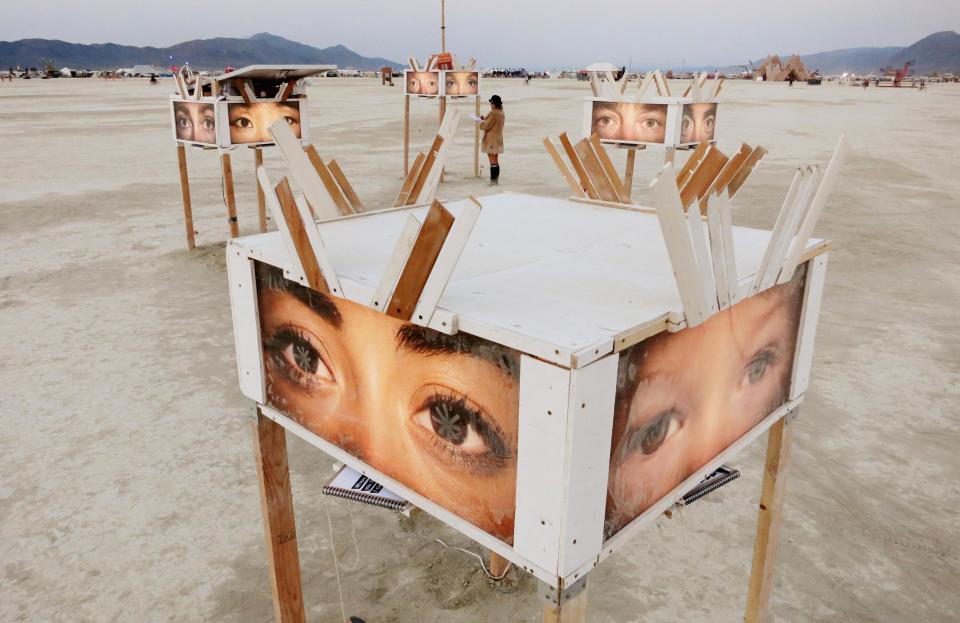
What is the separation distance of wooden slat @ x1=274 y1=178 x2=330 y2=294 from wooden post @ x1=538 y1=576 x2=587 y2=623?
100cm

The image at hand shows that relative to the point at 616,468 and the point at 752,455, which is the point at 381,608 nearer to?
the point at 616,468

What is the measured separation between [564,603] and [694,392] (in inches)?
27.8

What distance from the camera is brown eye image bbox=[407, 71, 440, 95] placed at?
14.3 m

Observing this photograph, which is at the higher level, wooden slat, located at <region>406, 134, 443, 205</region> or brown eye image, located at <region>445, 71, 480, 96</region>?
brown eye image, located at <region>445, 71, 480, 96</region>

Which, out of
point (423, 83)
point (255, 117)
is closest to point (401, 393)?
point (255, 117)

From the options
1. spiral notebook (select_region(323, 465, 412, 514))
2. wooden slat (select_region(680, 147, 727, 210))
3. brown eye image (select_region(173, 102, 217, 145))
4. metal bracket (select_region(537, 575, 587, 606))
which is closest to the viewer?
metal bracket (select_region(537, 575, 587, 606))

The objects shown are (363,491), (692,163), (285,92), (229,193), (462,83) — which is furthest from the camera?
(462,83)

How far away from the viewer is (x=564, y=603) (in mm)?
1628

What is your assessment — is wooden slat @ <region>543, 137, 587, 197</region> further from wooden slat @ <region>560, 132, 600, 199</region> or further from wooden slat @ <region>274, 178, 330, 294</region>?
wooden slat @ <region>274, 178, 330, 294</region>

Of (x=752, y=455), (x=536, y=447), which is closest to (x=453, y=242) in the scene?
(x=536, y=447)

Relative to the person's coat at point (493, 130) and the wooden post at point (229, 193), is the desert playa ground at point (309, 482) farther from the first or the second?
the person's coat at point (493, 130)

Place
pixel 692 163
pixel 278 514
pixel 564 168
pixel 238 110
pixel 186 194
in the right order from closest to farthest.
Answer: pixel 278 514
pixel 692 163
pixel 564 168
pixel 238 110
pixel 186 194

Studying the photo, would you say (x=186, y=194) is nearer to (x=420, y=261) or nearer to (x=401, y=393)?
(x=401, y=393)

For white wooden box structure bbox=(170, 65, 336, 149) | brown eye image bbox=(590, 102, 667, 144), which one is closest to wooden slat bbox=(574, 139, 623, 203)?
white wooden box structure bbox=(170, 65, 336, 149)
